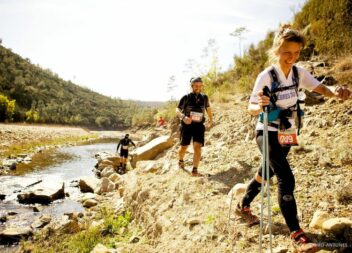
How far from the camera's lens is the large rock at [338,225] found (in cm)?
296

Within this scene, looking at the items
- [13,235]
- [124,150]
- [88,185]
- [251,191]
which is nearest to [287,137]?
[251,191]

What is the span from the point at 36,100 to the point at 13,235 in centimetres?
6911

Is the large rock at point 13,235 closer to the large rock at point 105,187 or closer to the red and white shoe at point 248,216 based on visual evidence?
the large rock at point 105,187

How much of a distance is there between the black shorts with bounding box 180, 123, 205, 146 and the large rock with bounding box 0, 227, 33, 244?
13.7 ft

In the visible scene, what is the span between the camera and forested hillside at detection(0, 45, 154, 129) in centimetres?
5404

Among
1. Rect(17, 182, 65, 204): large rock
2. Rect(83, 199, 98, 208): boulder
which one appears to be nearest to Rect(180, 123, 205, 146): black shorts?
Rect(83, 199, 98, 208): boulder

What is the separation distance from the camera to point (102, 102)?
126m

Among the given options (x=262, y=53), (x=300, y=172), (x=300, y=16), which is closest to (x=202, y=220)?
(x=300, y=172)

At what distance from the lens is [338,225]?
2980 millimetres

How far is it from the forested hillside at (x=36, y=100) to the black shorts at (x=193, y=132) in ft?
149

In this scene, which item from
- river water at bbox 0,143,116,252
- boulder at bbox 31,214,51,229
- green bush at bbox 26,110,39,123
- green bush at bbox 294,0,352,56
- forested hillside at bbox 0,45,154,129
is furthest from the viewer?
forested hillside at bbox 0,45,154,129

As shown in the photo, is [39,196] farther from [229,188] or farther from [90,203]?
[229,188]

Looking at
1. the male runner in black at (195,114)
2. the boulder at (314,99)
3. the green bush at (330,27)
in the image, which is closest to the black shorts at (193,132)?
the male runner in black at (195,114)

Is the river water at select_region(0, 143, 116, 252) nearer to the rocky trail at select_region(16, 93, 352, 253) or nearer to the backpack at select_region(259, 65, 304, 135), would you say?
the rocky trail at select_region(16, 93, 352, 253)
